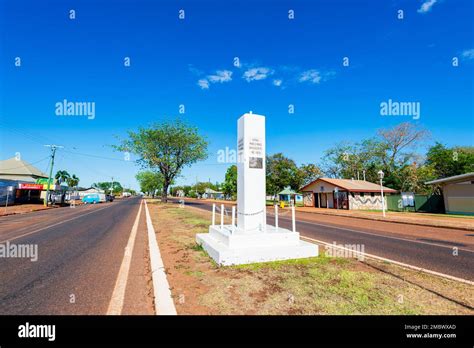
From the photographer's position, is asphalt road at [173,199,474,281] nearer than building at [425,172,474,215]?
Yes

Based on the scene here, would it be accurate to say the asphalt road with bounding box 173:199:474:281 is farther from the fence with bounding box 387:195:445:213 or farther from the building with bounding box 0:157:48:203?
the building with bounding box 0:157:48:203

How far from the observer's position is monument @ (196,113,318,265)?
6.19 m

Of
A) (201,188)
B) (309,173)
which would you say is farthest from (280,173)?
(201,188)

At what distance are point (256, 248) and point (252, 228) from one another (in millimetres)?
1522

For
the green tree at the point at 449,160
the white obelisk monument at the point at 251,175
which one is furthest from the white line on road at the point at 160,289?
the green tree at the point at 449,160

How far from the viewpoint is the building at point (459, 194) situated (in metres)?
21.0

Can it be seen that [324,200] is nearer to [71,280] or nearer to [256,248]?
[256,248]

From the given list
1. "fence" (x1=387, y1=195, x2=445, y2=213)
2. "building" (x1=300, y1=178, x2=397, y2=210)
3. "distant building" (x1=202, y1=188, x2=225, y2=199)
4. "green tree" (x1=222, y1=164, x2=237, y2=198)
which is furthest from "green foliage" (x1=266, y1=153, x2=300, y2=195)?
"distant building" (x1=202, y1=188, x2=225, y2=199)

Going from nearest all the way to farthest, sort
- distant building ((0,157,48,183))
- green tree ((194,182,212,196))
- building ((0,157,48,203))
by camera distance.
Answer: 1. building ((0,157,48,203))
2. distant building ((0,157,48,183))
3. green tree ((194,182,212,196))

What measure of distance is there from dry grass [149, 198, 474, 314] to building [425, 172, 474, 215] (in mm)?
22485

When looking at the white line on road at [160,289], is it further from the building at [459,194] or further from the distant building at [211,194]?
the distant building at [211,194]
